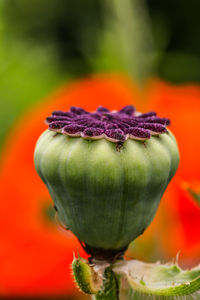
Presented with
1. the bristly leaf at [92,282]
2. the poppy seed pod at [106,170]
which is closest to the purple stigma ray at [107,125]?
the poppy seed pod at [106,170]

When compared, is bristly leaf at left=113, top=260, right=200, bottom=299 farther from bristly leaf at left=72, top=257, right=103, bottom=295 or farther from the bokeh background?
the bokeh background

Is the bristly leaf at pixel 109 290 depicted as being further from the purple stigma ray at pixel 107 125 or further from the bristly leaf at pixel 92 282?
the purple stigma ray at pixel 107 125

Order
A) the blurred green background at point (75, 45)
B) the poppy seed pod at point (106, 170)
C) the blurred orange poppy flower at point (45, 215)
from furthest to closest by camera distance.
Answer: the blurred green background at point (75, 45) → the blurred orange poppy flower at point (45, 215) → the poppy seed pod at point (106, 170)

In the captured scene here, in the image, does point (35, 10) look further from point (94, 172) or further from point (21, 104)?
point (94, 172)

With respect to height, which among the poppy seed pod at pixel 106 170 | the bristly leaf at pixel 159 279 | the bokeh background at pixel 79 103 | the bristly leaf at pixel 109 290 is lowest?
the bristly leaf at pixel 109 290

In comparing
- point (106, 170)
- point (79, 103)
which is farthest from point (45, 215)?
point (106, 170)

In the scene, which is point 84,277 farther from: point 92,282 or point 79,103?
point 79,103
